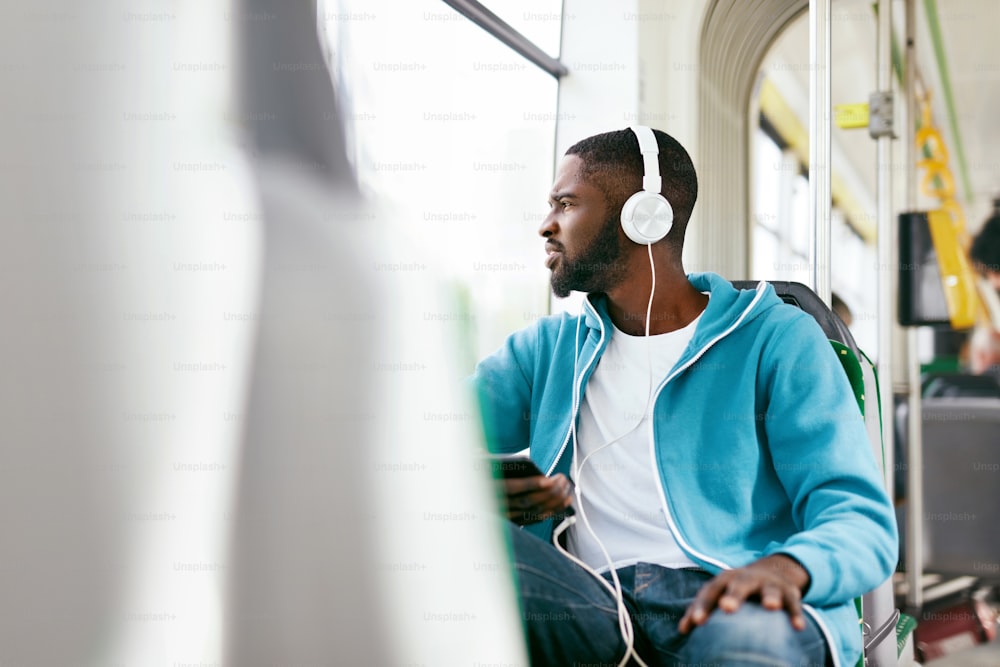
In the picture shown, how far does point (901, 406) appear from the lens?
9.12ft

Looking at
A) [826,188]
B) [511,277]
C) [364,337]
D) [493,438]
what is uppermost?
[826,188]

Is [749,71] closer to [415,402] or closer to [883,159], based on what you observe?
[883,159]

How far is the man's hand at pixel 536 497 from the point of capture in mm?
1028

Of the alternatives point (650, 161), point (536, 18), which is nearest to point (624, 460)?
point (650, 161)

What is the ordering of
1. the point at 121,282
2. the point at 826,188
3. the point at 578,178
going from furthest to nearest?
the point at 826,188, the point at 578,178, the point at 121,282

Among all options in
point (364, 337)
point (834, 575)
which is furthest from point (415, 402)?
point (834, 575)

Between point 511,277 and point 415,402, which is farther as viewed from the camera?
point 511,277

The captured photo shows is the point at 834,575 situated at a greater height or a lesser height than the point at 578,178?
lesser

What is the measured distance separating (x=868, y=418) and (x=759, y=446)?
0.70ft

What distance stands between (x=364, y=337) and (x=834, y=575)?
54 centimetres

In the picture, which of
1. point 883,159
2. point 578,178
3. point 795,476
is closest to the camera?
point 795,476

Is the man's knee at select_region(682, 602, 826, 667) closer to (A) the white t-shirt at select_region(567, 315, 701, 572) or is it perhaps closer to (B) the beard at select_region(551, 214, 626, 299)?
(A) the white t-shirt at select_region(567, 315, 701, 572)

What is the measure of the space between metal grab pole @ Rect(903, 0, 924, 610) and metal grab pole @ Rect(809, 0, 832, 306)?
A: 134 cm

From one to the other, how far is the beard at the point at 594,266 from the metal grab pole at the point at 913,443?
6.02ft
